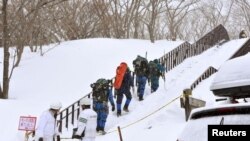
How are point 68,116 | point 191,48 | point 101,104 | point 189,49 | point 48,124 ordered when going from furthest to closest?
1. point 191,48
2. point 189,49
3. point 68,116
4. point 101,104
5. point 48,124

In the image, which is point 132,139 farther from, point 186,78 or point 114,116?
point 186,78

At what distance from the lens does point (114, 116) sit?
15078 millimetres

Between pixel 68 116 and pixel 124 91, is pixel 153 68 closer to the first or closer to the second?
pixel 124 91

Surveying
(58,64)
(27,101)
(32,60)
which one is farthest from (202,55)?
(27,101)

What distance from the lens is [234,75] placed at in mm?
4223

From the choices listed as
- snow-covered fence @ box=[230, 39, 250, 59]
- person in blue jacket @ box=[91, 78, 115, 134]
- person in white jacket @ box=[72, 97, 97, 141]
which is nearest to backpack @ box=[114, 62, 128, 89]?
person in blue jacket @ box=[91, 78, 115, 134]

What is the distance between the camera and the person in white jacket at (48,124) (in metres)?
9.19

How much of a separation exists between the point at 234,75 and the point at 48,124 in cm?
573

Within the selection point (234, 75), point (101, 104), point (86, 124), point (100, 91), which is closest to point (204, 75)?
point (100, 91)

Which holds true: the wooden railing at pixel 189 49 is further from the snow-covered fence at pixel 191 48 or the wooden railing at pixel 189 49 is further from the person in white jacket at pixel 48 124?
the person in white jacket at pixel 48 124

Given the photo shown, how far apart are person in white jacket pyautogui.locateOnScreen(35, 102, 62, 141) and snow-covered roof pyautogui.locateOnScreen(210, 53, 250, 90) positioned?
5.29 meters

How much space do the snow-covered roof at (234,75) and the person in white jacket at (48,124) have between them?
5.29 meters

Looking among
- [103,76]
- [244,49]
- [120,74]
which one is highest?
[244,49]

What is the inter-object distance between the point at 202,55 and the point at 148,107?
9.70 meters
